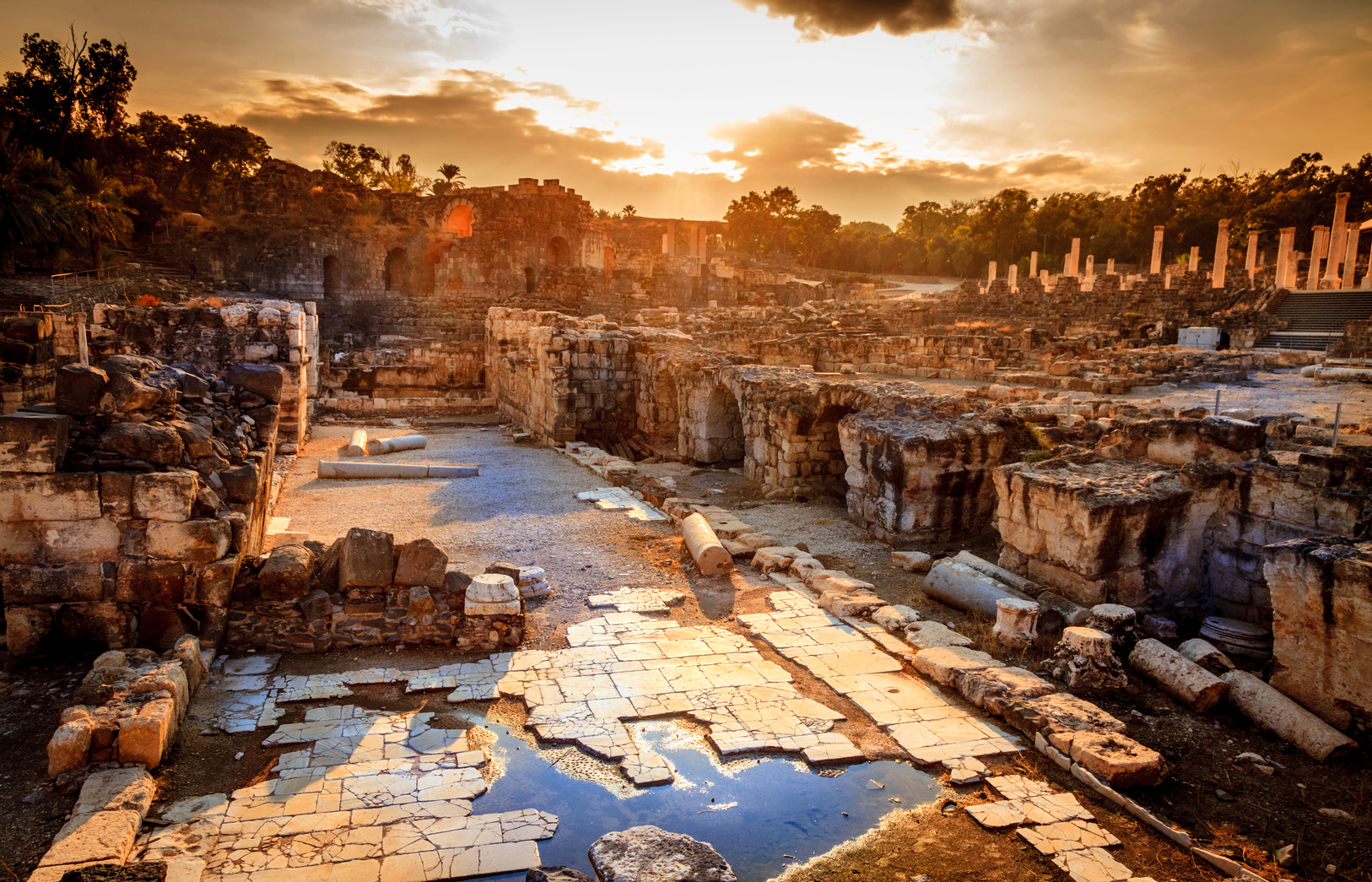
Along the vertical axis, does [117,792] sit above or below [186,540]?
below

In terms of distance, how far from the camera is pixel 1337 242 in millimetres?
28516

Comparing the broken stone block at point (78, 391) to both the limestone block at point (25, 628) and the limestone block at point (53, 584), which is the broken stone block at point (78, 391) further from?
A: the limestone block at point (25, 628)

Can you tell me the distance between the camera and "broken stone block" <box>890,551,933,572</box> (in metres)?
8.73

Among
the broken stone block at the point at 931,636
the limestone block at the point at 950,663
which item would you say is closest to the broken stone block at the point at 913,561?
the broken stone block at the point at 931,636

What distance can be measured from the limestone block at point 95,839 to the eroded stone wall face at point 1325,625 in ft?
24.4

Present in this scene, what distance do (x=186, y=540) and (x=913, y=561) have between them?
7.11 meters

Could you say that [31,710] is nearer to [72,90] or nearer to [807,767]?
[807,767]

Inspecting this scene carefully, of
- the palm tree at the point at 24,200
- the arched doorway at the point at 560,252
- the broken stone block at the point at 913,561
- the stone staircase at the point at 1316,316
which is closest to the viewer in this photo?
the broken stone block at the point at 913,561

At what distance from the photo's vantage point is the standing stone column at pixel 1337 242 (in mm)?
28312

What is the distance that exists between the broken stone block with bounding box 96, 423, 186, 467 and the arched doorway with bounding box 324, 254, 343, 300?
2911 cm

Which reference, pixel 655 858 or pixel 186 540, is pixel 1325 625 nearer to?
pixel 655 858

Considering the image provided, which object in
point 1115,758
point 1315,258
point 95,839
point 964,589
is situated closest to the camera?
point 95,839

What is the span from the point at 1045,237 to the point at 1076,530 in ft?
160

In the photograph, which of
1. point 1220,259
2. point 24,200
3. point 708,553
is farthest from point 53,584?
point 1220,259
